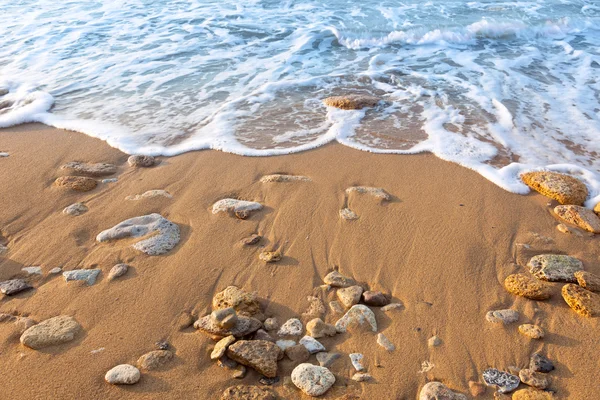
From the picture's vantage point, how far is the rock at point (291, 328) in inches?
96.7

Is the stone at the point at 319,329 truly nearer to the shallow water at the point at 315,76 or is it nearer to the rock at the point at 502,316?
the rock at the point at 502,316

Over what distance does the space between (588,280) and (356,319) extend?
143 centimetres

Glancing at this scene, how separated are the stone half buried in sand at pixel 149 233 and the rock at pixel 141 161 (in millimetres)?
888

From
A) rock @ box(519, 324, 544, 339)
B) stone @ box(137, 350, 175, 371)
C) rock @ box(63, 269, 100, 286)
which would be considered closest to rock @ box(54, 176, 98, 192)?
rock @ box(63, 269, 100, 286)

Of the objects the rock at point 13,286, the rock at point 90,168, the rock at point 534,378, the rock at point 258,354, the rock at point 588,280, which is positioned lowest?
the rock at point 534,378

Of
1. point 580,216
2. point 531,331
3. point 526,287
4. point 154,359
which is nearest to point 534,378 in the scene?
point 531,331

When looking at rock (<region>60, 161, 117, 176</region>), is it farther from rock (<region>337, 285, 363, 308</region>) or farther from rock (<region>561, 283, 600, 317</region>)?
rock (<region>561, 283, 600, 317</region>)

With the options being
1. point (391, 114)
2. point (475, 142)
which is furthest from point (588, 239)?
point (391, 114)

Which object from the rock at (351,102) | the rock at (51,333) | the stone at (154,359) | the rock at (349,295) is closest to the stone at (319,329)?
the rock at (349,295)

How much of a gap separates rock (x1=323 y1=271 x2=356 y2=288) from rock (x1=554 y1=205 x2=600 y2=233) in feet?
5.85

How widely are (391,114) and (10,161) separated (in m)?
3.84

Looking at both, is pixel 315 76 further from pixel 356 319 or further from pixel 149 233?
pixel 356 319

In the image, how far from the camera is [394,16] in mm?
9156

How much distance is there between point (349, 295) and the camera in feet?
8.74
